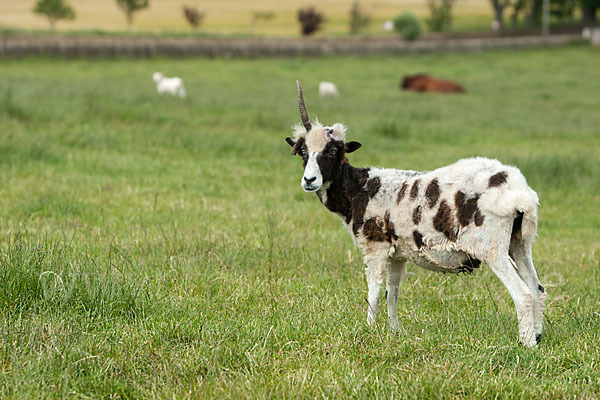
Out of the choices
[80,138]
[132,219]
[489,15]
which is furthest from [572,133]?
[489,15]

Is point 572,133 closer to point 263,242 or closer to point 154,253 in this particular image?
point 263,242

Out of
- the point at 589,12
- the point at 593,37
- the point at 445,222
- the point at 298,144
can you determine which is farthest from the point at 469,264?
the point at 589,12

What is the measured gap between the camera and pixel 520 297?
15.6ft

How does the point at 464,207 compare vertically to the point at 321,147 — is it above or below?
below

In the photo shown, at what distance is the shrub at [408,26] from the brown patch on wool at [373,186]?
51.7 m

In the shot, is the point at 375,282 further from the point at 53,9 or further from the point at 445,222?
the point at 53,9

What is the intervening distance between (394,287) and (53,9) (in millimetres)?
73622

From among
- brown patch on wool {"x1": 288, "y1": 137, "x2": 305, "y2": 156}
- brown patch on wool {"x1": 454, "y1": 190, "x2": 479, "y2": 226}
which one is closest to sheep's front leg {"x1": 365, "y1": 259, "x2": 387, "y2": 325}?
brown patch on wool {"x1": 454, "y1": 190, "x2": 479, "y2": 226}

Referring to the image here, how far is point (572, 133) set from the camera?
19234 millimetres

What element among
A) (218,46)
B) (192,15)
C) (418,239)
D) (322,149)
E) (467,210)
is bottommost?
(418,239)

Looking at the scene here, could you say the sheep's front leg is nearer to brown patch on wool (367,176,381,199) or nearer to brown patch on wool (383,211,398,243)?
brown patch on wool (383,211,398,243)

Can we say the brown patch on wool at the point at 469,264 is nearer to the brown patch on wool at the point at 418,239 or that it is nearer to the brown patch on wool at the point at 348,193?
the brown patch on wool at the point at 418,239

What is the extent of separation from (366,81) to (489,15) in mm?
76800

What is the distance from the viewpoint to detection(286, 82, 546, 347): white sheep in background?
4.87m
